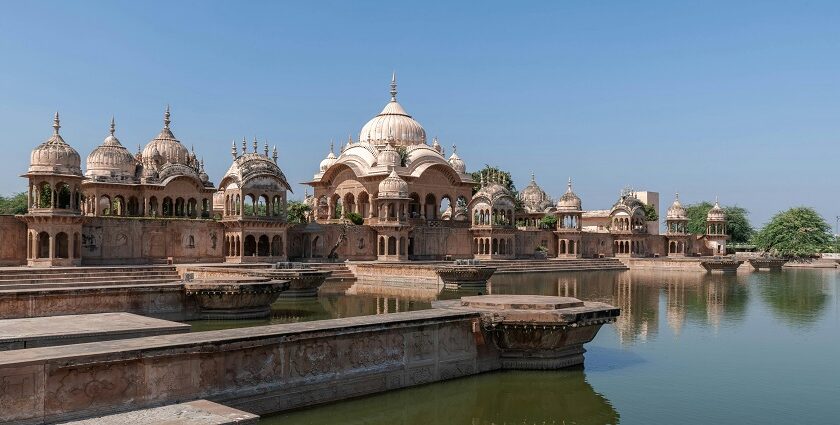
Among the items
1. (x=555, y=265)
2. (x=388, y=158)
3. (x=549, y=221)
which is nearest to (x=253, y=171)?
(x=388, y=158)

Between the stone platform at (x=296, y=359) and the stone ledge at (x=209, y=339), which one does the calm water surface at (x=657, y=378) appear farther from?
the stone ledge at (x=209, y=339)

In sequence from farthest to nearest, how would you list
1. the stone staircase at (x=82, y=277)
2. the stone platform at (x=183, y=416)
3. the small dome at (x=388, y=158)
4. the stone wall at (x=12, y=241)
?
1. the small dome at (x=388, y=158)
2. the stone wall at (x=12, y=241)
3. the stone staircase at (x=82, y=277)
4. the stone platform at (x=183, y=416)

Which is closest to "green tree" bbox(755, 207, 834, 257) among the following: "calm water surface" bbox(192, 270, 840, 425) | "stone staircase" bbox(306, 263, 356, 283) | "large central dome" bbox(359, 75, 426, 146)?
"large central dome" bbox(359, 75, 426, 146)

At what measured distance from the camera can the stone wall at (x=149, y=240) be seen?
27234 millimetres

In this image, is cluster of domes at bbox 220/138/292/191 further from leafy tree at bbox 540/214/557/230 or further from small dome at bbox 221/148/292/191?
leafy tree at bbox 540/214/557/230

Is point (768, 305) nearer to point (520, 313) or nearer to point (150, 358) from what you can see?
point (520, 313)

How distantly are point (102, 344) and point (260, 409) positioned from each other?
2.05 meters

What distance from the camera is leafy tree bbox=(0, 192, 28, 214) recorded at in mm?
45312

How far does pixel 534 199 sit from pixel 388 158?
15.9 m

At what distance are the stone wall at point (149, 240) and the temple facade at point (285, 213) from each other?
0.04 metres

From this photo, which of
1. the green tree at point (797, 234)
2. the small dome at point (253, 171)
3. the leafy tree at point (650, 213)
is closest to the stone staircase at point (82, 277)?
the small dome at point (253, 171)

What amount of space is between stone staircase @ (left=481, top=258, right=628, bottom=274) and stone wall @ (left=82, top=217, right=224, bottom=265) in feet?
40.6

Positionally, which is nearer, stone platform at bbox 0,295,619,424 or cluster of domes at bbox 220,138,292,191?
stone platform at bbox 0,295,619,424

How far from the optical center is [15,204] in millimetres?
48250
